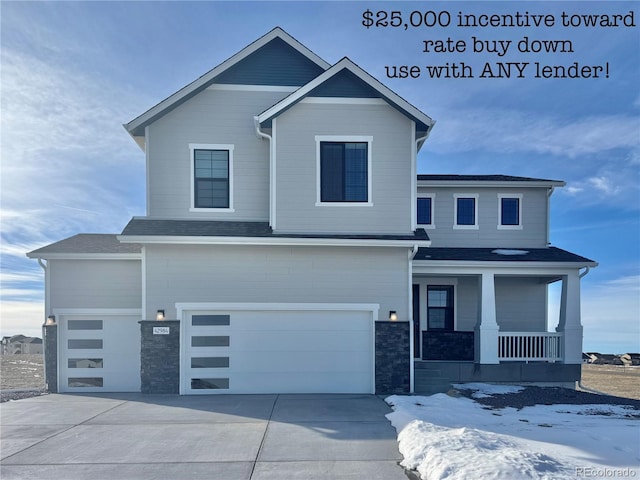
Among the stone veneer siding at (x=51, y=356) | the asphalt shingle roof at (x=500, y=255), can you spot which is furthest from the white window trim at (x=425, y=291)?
the stone veneer siding at (x=51, y=356)

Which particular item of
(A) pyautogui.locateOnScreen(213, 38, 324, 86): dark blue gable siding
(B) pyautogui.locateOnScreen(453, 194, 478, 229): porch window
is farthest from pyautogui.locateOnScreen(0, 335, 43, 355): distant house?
(B) pyautogui.locateOnScreen(453, 194, 478, 229): porch window

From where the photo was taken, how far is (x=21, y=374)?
14.6 m

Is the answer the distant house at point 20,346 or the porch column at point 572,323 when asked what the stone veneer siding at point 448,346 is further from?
the distant house at point 20,346

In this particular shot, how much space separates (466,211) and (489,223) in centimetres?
80

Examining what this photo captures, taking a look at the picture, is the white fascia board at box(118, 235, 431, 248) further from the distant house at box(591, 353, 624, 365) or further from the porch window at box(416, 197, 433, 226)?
the distant house at box(591, 353, 624, 365)

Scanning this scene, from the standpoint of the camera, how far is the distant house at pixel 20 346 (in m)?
23.3

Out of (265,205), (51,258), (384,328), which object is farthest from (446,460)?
(51,258)

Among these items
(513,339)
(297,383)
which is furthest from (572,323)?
(297,383)

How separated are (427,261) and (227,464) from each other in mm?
7818

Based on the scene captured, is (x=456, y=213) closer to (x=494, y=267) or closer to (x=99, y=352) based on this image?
(x=494, y=267)

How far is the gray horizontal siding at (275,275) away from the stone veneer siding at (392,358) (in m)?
0.38

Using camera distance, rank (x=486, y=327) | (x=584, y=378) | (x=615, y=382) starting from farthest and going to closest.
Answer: (x=584, y=378) < (x=615, y=382) < (x=486, y=327)

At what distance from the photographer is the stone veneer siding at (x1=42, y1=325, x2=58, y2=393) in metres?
11.1

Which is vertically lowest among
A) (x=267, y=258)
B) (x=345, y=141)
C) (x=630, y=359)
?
(x=630, y=359)
